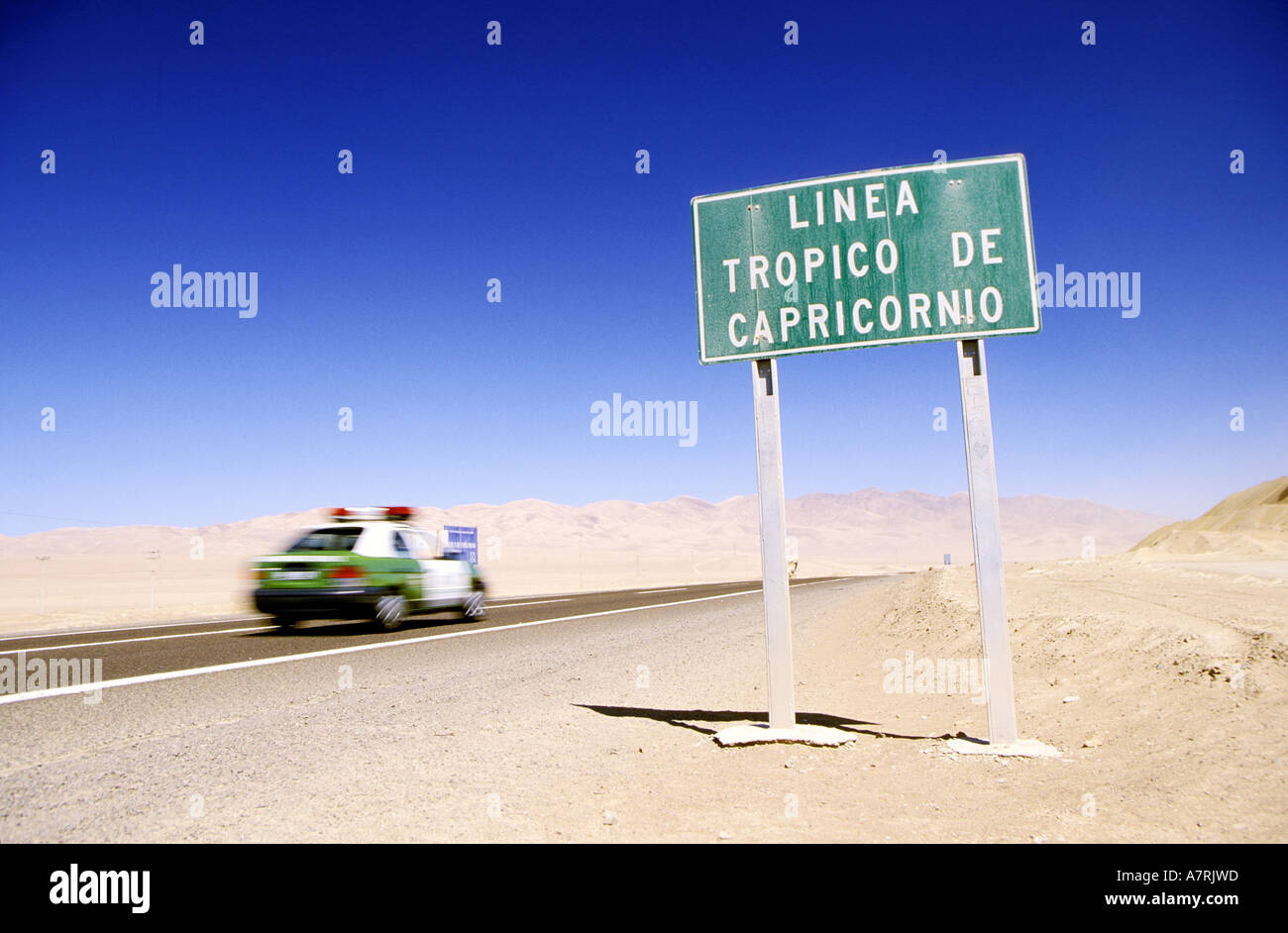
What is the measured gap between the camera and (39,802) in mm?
4031

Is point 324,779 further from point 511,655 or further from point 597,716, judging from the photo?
point 511,655

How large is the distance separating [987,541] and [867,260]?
205 centimetres

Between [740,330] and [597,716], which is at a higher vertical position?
[740,330]

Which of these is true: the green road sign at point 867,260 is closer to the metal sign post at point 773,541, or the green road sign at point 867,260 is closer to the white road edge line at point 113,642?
the metal sign post at point 773,541

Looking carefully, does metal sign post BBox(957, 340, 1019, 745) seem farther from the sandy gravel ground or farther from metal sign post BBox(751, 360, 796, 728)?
metal sign post BBox(751, 360, 796, 728)

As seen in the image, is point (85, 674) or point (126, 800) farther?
point (85, 674)

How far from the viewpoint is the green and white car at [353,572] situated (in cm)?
1238

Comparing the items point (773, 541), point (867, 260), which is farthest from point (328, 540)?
point (867, 260)

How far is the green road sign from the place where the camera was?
5297mm

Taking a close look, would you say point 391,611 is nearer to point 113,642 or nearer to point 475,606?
point 475,606
